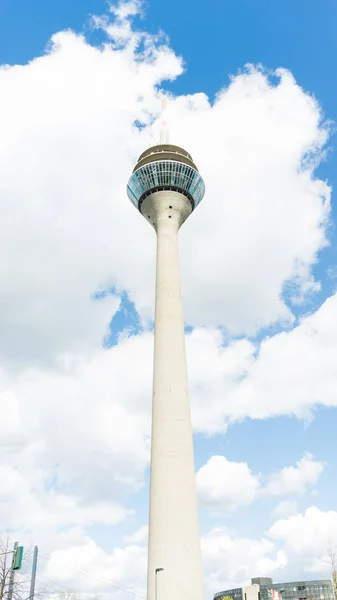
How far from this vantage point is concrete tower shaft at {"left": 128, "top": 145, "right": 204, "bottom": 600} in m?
45.2

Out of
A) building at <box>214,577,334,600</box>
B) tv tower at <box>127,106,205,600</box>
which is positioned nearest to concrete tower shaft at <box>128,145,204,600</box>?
tv tower at <box>127,106,205,600</box>

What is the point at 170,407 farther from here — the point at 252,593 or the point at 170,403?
the point at 252,593

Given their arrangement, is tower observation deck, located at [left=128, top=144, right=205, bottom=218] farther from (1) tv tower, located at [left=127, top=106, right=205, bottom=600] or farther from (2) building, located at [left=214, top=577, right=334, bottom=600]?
(2) building, located at [left=214, top=577, right=334, bottom=600]

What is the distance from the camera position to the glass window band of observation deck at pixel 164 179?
69750 millimetres

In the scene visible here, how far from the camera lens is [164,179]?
69.8 meters

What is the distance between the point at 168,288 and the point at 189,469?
21456 millimetres

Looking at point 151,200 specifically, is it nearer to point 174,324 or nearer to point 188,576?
point 174,324

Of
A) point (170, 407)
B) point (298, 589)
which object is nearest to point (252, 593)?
point (170, 407)

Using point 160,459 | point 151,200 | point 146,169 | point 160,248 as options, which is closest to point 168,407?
point 160,459

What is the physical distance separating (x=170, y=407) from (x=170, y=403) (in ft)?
1.47

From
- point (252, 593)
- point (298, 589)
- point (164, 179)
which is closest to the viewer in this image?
point (164, 179)

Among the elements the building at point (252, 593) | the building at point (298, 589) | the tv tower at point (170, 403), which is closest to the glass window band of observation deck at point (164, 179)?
the tv tower at point (170, 403)

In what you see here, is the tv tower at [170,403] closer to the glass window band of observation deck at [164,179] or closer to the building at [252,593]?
the glass window band of observation deck at [164,179]

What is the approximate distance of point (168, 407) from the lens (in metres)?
52.1
